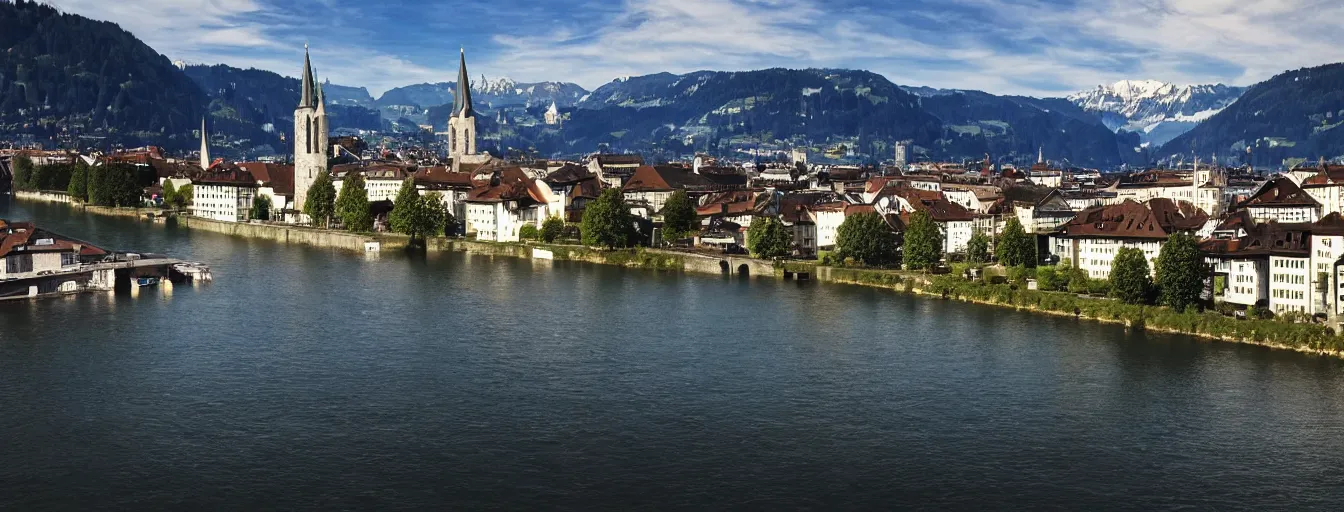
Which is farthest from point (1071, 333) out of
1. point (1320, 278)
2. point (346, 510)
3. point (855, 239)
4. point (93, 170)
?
point (93, 170)

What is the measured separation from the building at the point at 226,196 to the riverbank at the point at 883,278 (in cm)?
112

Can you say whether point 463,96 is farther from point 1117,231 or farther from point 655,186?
point 1117,231

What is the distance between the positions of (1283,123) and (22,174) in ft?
415

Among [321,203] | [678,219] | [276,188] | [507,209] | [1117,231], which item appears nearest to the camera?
[1117,231]

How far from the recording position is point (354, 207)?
4591cm

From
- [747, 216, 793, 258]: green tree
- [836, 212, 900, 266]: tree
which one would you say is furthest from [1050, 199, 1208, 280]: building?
[747, 216, 793, 258]: green tree

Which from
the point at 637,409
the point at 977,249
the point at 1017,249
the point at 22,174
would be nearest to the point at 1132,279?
the point at 1017,249

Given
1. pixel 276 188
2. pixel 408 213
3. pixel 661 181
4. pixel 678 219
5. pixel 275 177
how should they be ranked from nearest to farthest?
1. pixel 678 219
2. pixel 408 213
3. pixel 661 181
4. pixel 276 188
5. pixel 275 177

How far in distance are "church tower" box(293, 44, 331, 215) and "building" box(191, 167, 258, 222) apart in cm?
176

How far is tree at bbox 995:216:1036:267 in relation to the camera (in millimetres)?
31109

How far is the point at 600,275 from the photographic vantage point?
34406 mm

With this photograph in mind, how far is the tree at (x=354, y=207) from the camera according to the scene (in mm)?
45531

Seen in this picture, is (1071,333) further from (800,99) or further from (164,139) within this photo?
(800,99)

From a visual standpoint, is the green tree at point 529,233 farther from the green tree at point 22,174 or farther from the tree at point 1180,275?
the green tree at point 22,174
